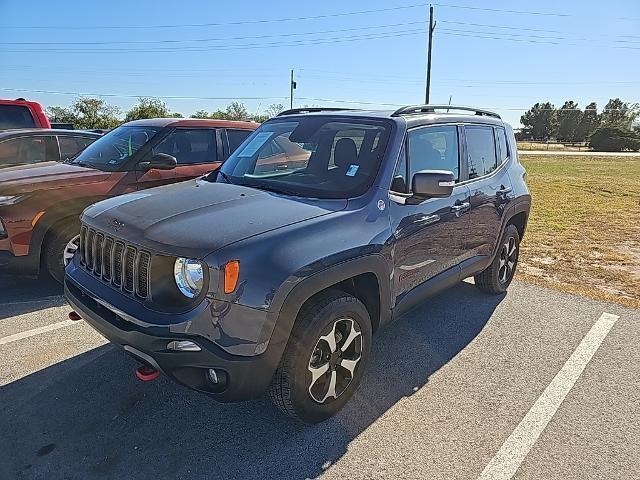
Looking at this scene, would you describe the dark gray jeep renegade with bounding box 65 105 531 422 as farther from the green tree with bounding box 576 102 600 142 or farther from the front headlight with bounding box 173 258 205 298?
the green tree with bounding box 576 102 600 142

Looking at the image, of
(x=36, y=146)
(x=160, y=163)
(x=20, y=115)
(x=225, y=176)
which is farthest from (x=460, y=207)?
(x=20, y=115)

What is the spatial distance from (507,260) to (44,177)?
4954 mm

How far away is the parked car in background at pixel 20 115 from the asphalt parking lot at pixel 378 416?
257 inches

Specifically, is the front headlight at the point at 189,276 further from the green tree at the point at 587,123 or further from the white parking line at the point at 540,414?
the green tree at the point at 587,123

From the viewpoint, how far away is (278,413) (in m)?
3.05

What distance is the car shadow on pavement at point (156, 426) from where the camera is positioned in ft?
8.40

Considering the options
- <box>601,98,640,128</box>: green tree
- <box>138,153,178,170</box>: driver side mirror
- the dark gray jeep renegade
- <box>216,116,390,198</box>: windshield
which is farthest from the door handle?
<box>601,98,640,128</box>: green tree

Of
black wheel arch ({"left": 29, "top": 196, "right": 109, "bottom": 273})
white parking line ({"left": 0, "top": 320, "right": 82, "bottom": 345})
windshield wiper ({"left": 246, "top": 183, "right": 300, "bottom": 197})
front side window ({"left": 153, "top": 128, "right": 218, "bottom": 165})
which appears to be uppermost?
front side window ({"left": 153, "top": 128, "right": 218, "bottom": 165})

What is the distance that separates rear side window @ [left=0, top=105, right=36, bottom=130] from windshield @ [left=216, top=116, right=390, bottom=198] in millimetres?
7333

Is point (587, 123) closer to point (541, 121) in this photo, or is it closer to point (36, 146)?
point (541, 121)

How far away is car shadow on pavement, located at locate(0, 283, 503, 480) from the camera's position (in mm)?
2561

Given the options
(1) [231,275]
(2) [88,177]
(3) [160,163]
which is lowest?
(1) [231,275]

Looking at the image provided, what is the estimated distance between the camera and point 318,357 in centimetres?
287

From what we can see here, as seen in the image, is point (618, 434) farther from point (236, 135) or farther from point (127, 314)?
point (236, 135)
